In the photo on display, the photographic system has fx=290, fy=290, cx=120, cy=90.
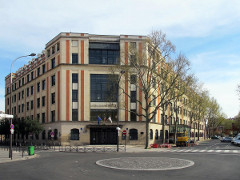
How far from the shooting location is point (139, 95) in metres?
53.2

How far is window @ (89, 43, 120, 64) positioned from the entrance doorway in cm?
1230

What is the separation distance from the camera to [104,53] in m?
53.3

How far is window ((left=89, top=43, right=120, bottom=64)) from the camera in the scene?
173ft

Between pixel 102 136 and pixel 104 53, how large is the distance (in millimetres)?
15100

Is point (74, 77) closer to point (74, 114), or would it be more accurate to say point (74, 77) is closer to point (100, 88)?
point (100, 88)

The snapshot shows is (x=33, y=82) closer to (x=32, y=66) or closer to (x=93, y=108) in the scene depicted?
(x=32, y=66)

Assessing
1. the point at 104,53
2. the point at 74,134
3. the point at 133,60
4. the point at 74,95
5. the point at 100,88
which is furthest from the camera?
the point at 104,53

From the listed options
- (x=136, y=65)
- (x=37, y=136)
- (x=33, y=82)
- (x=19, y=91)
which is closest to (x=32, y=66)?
(x=33, y=82)

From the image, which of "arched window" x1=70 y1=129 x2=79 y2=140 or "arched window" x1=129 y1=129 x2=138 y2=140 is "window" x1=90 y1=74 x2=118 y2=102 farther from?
"arched window" x1=129 y1=129 x2=138 y2=140

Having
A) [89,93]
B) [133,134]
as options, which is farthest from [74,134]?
[133,134]

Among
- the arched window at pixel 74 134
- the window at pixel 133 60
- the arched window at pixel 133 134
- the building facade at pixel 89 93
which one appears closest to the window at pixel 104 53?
the building facade at pixel 89 93

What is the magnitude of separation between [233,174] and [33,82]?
56.4 m

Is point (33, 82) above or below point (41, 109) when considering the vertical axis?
above

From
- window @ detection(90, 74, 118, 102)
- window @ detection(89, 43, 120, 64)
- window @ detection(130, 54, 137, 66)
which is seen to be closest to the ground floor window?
window @ detection(90, 74, 118, 102)
